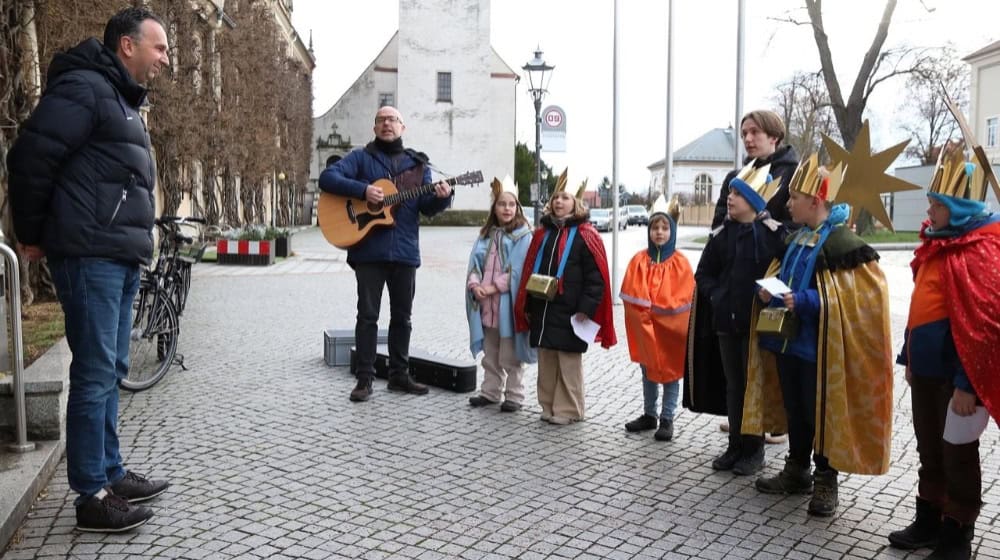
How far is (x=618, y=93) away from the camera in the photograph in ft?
47.8

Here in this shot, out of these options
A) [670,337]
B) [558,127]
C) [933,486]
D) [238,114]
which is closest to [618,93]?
[558,127]

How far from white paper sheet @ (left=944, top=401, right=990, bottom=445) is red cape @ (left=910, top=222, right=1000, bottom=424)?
0.16 meters

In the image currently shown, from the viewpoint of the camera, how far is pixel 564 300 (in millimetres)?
6387

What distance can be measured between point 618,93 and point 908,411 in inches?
341

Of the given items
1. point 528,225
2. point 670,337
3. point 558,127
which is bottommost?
point 670,337

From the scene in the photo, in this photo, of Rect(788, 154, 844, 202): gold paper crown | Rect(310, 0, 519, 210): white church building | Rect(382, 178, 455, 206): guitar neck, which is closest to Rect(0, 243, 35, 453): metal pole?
Rect(382, 178, 455, 206): guitar neck

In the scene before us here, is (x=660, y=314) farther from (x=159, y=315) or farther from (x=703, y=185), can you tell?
(x=703, y=185)

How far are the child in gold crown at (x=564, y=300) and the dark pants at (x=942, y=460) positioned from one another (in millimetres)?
2411

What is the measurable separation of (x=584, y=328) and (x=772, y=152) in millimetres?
1749

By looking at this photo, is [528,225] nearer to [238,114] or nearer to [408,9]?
[238,114]

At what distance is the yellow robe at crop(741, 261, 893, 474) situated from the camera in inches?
176

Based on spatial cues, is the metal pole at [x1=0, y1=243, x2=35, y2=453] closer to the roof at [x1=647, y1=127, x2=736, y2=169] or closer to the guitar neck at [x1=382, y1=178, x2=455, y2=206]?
the guitar neck at [x1=382, y1=178, x2=455, y2=206]

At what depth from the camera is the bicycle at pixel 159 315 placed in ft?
25.2

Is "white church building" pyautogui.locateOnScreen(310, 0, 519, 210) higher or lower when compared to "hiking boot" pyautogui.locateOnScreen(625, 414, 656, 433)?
higher
